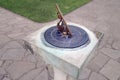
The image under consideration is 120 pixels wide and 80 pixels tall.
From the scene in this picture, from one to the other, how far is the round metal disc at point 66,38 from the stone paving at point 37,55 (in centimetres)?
47

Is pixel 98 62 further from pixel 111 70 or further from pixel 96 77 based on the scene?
pixel 96 77

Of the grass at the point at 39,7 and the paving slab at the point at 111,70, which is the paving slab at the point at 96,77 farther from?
the grass at the point at 39,7

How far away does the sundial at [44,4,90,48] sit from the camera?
299 centimetres

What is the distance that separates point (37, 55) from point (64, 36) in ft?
2.54

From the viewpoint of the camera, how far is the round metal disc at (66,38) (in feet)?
9.85

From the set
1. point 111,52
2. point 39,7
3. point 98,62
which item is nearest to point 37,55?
point 98,62

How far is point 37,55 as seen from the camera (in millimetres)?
3533

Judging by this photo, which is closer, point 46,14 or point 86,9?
point 46,14

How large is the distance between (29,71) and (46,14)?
3.56 m

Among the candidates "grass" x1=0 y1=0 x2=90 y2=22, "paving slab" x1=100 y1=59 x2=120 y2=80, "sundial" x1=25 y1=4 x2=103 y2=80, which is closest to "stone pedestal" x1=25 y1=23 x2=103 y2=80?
"sundial" x1=25 y1=4 x2=103 y2=80

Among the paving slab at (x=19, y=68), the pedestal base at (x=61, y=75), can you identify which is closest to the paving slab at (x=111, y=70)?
the pedestal base at (x=61, y=75)

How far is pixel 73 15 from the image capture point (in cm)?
746

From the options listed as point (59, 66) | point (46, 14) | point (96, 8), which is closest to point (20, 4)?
point (46, 14)

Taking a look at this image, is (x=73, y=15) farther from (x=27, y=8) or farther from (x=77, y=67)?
(x=77, y=67)
